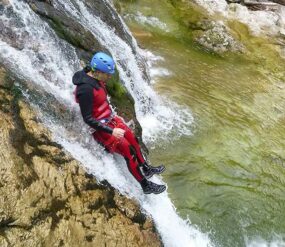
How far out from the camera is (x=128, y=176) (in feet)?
23.2

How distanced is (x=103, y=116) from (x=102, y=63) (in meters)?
0.80

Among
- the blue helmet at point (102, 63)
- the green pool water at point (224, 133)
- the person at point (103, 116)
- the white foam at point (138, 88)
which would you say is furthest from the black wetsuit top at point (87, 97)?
the white foam at point (138, 88)

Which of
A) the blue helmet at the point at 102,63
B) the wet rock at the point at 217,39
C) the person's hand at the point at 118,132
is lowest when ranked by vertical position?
the wet rock at the point at 217,39

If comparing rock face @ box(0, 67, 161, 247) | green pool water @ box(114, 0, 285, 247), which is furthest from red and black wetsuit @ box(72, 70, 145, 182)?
green pool water @ box(114, 0, 285, 247)

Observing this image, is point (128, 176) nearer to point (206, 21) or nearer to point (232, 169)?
point (232, 169)

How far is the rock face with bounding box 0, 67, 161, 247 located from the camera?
16.5 feet

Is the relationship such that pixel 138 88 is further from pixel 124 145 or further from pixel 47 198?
pixel 47 198

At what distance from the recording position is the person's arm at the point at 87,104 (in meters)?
6.27

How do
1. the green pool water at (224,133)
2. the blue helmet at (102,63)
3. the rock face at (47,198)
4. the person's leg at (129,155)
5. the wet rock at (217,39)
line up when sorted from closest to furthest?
the rock face at (47,198) < the blue helmet at (102,63) < the person's leg at (129,155) < the green pool water at (224,133) < the wet rock at (217,39)

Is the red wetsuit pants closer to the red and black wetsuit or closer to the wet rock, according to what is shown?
the red and black wetsuit

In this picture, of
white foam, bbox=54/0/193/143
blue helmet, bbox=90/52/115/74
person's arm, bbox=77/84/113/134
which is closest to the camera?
person's arm, bbox=77/84/113/134

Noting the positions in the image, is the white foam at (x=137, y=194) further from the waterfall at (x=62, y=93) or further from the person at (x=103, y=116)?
the person at (x=103, y=116)

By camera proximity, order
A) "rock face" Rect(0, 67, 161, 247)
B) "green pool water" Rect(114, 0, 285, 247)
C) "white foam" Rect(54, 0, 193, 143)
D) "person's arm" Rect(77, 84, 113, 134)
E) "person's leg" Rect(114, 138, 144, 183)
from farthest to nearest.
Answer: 1. "white foam" Rect(54, 0, 193, 143)
2. "green pool water" Rect(114, 0, 285, 247)
3. "person's leg" Rect(114, 138, 144, 183)
4. "person's arm" Rect(77, 84, 113, 134)
5. "rock face" Rect(0, 67, 161, 247)

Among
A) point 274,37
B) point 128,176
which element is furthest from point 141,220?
point 274,37
